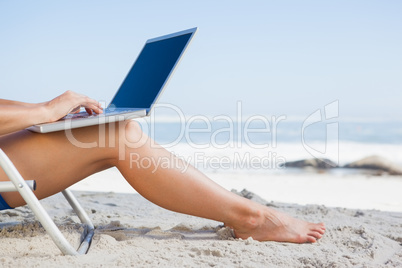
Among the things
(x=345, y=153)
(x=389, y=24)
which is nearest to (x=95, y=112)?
(x=345, y=153)

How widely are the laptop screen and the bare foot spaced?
0.71 meters

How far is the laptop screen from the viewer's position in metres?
1.80

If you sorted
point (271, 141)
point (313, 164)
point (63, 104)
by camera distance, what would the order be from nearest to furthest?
point (63, 104) < point (313, 164) < point (271, 141)

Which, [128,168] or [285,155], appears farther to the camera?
[285,155]

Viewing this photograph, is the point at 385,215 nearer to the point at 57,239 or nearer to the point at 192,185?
the point at 192,185

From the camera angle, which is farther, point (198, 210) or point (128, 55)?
point (128, 55)

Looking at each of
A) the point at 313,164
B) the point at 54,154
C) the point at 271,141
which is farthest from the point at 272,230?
the point at 271,141

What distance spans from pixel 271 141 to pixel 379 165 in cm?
490

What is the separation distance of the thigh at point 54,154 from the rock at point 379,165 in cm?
742

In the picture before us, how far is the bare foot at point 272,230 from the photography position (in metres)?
1.88

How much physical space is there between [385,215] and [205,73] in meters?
13.2

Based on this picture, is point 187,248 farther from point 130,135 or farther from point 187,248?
point 130,135

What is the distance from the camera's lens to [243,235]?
1903 mm

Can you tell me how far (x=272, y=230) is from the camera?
6.23ft
